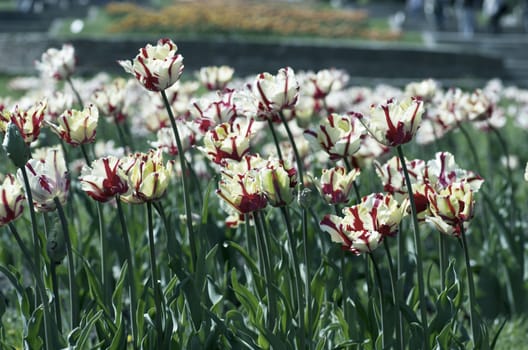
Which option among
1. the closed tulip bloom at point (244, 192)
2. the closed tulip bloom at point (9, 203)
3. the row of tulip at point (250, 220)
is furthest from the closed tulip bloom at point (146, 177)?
the closed tulip bloom at point (9, 203)

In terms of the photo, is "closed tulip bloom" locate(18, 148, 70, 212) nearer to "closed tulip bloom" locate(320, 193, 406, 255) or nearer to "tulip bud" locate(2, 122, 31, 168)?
"tulip bud" locate(2, 122, 31, 168)

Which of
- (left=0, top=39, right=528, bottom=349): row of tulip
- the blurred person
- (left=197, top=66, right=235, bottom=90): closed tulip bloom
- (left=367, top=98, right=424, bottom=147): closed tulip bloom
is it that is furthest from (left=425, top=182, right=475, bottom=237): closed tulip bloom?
the blurred person

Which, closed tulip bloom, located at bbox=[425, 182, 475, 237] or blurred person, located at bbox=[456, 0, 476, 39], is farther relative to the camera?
blurred person, located at bbox=[456, 0, 476, 39]

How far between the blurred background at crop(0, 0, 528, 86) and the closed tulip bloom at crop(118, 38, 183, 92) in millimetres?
→ 8304

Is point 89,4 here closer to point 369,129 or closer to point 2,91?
point 2,91

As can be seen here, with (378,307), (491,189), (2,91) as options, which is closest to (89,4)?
(2,91)

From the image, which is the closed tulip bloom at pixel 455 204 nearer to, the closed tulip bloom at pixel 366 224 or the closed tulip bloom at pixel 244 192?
the closed tulip bloom at pixel 366 224

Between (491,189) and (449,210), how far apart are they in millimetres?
2150

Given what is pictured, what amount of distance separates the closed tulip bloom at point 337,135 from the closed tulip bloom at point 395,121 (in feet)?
0.75

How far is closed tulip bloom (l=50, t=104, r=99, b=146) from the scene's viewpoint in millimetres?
2150

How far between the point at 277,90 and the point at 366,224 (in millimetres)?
438

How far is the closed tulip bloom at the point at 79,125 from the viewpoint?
215 centimetres

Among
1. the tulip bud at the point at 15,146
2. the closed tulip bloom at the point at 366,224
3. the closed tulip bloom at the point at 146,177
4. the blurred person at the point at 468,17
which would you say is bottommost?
the blurred person at the point at 468,17

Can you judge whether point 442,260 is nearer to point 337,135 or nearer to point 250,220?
point 337,135
